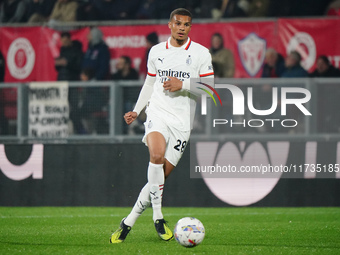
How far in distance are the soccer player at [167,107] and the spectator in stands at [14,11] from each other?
28.0 ft

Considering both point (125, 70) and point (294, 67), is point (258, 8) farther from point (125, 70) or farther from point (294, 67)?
point (125, 70)

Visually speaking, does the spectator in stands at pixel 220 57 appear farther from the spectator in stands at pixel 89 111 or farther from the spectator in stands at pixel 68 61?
the spectator in stands at pixel 68 61

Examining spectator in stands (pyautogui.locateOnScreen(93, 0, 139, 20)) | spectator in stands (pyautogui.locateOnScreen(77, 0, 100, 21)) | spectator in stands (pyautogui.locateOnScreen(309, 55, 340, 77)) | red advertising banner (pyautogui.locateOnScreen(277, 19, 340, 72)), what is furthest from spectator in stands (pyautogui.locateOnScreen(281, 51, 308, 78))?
spectator in stands (pyautogui.locateOnScreen(77, 0, 100, 21))

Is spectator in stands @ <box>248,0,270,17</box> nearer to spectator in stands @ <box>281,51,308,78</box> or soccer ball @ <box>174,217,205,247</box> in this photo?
spectator in stands @ <box>281,51,308,78</box>

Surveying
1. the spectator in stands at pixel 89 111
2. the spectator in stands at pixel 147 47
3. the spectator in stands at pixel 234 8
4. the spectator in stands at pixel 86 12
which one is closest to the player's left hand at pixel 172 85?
the spectator in stands at pixel 89 111

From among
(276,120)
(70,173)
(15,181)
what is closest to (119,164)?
(70,173)

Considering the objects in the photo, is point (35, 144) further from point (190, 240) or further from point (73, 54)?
point (190, 240)

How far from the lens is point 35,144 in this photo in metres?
11.8

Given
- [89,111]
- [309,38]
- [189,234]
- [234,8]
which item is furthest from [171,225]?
[234,8]

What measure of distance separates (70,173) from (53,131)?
723mm

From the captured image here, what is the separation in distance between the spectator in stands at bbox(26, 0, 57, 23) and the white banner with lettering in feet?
13.1

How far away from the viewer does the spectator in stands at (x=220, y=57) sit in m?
12.9

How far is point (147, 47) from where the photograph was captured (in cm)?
1325

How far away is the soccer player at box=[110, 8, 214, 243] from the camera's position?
759 centimetres
